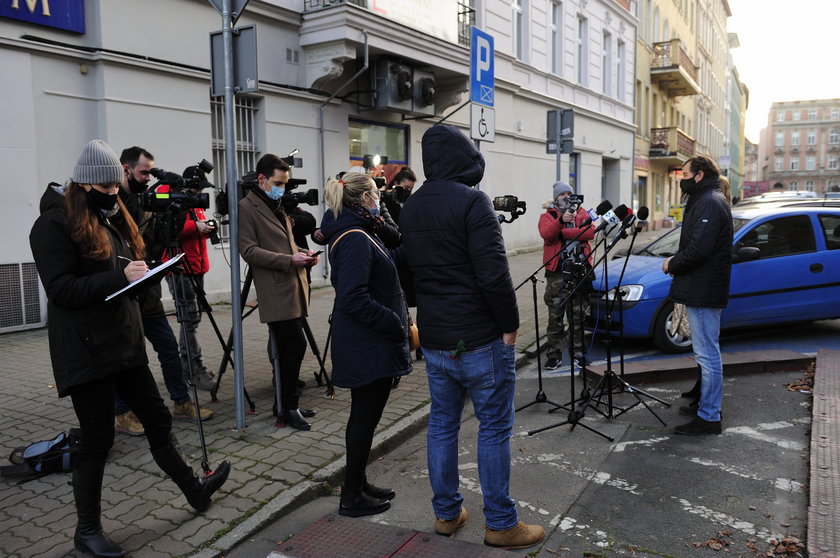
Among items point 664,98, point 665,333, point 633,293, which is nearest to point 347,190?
point 633,293

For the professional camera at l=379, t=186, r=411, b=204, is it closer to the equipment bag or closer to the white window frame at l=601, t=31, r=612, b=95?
the equipment bag

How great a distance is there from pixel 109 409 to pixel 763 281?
7076mm

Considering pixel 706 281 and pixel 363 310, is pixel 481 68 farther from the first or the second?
pixel 363 310

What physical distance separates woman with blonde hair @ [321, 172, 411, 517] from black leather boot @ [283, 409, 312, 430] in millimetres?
1219

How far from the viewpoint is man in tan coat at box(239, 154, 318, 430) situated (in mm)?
4902

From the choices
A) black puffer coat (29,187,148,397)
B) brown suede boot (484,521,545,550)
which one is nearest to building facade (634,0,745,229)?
brown suede boot (484,521,545,550)

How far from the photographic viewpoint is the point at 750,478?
420cm

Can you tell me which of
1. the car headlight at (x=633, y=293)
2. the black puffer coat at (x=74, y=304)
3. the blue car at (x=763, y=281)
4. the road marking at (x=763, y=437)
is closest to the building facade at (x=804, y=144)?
the blue car at (x=763, y=281)

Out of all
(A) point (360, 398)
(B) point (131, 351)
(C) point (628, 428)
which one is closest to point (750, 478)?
(C) point (628, 428)

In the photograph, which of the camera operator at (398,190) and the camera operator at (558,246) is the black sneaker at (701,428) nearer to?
the camera operator at (558,246)

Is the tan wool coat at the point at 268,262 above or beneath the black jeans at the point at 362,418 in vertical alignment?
above

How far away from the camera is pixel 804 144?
117375 mm

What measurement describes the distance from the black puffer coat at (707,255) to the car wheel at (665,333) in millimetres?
2572

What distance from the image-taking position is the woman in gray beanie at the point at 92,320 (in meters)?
3.05
